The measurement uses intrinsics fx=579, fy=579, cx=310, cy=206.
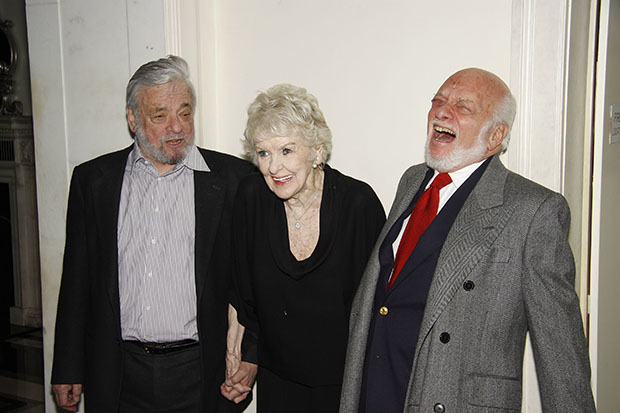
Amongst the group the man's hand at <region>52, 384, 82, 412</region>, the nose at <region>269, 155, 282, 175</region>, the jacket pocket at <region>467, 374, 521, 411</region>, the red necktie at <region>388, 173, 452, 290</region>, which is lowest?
the man's hand at <region>52, 384, 82, 412</region>

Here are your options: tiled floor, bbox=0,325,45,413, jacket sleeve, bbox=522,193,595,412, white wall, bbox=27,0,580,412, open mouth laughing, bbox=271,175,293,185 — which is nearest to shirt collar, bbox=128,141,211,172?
open mouth laughing, bbox=271,175,293,185

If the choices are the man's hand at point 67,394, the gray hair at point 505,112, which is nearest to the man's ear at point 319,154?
the gray hair at point 505,112

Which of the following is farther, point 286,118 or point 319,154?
point 319,154

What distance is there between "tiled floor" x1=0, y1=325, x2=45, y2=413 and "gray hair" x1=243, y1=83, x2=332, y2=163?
3.26m

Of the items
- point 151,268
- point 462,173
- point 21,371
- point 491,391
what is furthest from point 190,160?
point 21,371

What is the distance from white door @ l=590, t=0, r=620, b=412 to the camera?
9.07 ft

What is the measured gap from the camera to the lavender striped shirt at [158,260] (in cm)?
234

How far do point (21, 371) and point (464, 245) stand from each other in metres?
4.53

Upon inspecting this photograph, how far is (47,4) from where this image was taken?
312 centimetres

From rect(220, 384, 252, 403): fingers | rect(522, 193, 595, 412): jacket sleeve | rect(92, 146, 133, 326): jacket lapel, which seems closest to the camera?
rect(522, 193, 595, 412): jacket sleeve

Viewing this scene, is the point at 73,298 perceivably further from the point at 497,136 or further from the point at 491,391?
the point at 497,136

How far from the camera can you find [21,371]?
16.3ft

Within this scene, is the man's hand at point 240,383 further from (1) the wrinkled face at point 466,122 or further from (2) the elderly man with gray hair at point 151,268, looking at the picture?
(1) the wrinkled face at point 466,122

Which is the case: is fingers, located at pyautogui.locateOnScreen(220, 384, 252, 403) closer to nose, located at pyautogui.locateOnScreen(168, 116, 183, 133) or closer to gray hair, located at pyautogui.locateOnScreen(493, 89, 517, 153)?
nose, located at pyautogui.locateOnScreen(168, 116, 183, 133)
